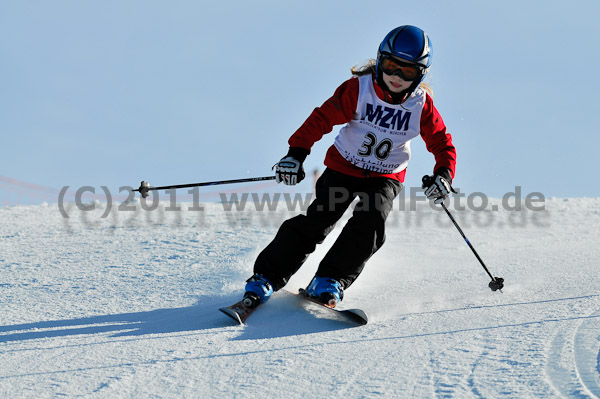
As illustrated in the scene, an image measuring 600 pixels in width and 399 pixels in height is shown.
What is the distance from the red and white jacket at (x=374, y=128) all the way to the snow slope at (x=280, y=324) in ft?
2.88

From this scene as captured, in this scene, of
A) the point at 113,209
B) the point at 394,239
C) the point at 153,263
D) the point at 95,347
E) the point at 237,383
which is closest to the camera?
the point at 237,383

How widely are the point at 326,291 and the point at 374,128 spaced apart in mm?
1048

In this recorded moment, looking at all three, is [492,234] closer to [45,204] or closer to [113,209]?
[113,209]

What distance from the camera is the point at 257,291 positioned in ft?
12.0

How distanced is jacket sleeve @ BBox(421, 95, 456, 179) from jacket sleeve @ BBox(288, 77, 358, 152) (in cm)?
46

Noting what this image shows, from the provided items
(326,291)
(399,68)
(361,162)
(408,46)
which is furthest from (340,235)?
(408,46)

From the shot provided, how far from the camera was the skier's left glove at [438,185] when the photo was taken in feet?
12.4

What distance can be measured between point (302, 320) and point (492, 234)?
14.1ft

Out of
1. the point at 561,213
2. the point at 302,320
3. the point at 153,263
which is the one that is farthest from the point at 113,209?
the point at 561,213

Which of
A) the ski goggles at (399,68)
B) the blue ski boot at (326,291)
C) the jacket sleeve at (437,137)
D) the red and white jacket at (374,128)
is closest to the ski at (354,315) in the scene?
the blue ski boot at (326,291)

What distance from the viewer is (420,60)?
373 centimetres

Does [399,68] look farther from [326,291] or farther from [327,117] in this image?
[326,291]

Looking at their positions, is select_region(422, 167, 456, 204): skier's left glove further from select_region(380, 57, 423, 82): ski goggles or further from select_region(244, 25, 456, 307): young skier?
select_region(380, 57, 423, 82): ski goggles

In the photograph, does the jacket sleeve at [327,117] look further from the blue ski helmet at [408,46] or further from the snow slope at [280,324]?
the snow slope at [280,324]
